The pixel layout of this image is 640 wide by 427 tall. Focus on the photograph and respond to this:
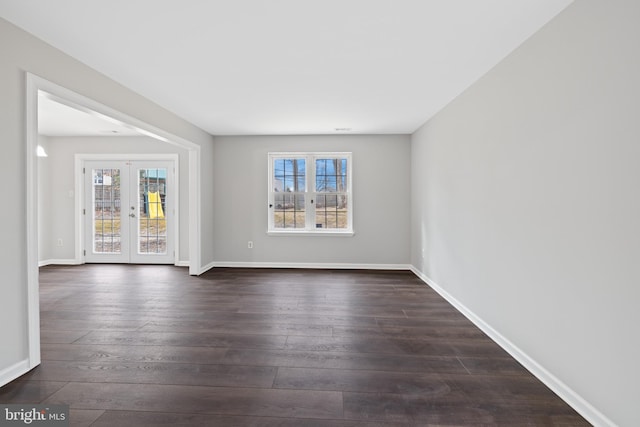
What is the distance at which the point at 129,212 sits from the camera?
5922 mm

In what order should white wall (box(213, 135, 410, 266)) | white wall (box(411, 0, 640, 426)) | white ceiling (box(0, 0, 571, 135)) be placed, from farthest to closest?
white wall (box(213, 135, 410, 266)) → white ceiling (box(0, 0, 571, 135)) → white wall (box(411, 0, 640, 426))

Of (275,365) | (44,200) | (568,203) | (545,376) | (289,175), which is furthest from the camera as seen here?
(44,200)

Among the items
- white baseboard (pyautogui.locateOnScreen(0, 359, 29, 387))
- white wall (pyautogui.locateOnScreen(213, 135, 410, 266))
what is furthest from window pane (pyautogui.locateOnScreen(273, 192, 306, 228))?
white baseboard (pyautogui.locateOnScreen(0, 359, 29, 387))

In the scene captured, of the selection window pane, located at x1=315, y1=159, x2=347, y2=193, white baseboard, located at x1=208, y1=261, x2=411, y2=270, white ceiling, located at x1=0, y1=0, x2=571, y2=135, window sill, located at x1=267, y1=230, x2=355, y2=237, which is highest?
white ceiling, located at x1=0, y1=0, x2=571, y2=135

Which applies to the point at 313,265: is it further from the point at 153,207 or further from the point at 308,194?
the point at 153,207

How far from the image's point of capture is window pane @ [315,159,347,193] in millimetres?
5695

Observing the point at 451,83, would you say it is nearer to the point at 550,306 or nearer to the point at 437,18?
the point at 437,18

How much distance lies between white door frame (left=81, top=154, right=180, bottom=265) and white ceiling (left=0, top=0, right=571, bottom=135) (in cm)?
231

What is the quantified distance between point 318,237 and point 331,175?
1.15 m

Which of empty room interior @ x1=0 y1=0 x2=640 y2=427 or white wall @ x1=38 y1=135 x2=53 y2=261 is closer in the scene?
empty room interior @ x1=0 y1=0 x2=640 y2=427

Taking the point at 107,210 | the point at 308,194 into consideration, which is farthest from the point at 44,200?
the point at 308,194

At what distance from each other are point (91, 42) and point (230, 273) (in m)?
3.67

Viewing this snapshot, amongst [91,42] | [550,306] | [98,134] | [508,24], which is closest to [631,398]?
[550,306]

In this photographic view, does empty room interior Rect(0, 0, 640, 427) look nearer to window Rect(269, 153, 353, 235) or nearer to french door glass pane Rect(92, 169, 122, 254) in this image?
window Rect(269, 153, 353, 235)
